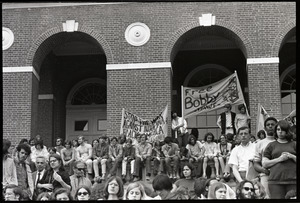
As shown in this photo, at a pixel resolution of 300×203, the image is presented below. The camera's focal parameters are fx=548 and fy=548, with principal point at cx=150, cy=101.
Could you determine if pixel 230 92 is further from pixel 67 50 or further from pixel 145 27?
pixel 67 50

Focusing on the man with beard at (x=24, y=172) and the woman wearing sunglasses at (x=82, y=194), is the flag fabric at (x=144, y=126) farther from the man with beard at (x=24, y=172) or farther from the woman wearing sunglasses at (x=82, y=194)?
the woman wearing sunglasses at (x=82, y=194)

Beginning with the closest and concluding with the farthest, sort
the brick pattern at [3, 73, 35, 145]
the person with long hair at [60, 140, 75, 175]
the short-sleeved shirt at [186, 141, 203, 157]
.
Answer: the short-sleeved shirt at [186, 141, 203, 157] < the person with long hair at [60, 140, 75, 175] < the brick pattern at [3, 73, 35, 145]

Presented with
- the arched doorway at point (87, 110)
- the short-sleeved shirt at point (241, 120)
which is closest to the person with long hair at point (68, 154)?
the short-sleeved shirt at point (241, 120)

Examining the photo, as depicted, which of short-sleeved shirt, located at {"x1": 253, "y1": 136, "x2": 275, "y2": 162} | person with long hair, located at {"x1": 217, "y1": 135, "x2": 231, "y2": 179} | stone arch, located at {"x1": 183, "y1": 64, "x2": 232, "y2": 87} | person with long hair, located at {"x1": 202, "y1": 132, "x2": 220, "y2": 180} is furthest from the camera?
stone arch, located at {"x1": 183, "y1": 64, "x2": 232, "y2": 87}

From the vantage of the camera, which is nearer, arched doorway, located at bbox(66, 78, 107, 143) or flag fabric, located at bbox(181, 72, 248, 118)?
flag fabric, located at bbox(181, 72, 248, 118)

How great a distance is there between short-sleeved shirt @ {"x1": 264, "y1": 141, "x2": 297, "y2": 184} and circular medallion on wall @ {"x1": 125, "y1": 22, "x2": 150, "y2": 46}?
405 inches

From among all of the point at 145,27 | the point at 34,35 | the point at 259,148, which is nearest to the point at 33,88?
the point at 34,35

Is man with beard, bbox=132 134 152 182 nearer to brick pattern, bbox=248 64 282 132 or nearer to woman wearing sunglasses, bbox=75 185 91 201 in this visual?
brick pattern, bbox=248 64 282 132

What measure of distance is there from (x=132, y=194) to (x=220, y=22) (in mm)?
11361

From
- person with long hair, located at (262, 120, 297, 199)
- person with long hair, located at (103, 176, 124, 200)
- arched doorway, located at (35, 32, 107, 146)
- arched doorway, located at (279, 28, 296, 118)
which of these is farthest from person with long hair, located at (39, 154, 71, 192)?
arched doorway, located at (279, 28, 296, 118)

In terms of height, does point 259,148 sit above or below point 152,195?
above

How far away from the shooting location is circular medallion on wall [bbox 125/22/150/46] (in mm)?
19031

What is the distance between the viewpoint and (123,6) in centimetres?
1947

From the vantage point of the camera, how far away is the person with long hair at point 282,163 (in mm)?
9195
